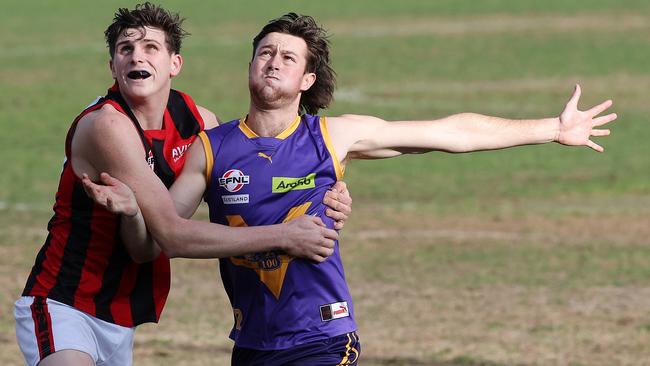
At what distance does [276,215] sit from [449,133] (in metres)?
0.92

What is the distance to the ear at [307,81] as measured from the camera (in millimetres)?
6852

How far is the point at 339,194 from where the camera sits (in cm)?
667

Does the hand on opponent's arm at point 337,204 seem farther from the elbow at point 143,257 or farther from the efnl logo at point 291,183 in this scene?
the elbow at point 143,257

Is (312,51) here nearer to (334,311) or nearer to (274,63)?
(274,63)

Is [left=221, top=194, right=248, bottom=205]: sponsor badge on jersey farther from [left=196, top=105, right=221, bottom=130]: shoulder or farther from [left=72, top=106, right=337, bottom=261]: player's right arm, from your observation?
[left=196, top=105, right=221, bottom=130]: shoulder

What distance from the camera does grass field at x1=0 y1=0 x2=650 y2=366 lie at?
1113 centimetres

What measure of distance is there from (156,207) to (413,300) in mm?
6041

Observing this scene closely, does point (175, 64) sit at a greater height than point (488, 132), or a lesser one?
greater

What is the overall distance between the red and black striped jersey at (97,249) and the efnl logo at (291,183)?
579mm

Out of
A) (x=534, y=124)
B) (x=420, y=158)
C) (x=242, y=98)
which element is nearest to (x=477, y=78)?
(x=242, y=98)

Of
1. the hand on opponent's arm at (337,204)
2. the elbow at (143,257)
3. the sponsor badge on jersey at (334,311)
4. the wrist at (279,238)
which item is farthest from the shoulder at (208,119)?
the sponsor badge on jersey at (334,311)

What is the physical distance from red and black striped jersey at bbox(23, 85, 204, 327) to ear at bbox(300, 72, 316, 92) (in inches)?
24.6

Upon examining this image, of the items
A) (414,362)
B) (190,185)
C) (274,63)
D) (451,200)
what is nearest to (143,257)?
(190,185)

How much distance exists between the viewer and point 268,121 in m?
6.75
